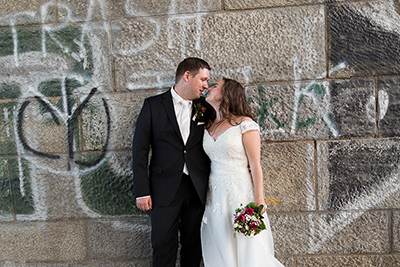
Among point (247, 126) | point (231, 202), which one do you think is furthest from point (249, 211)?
point (247, 126)

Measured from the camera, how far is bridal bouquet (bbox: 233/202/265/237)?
7.07ft

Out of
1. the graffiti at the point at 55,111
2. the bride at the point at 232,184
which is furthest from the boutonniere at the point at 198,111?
the graffiti at the point at 55,111

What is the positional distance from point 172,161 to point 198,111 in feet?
1.56

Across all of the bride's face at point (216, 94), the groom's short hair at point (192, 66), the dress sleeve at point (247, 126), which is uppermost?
the groom's short hair at point (192, 66)

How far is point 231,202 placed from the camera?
7.69 feet

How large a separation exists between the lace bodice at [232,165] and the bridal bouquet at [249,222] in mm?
160

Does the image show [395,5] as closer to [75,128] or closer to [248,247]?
[248,247]

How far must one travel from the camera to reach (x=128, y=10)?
2.87 metres

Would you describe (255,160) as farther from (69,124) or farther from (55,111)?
(55,111)

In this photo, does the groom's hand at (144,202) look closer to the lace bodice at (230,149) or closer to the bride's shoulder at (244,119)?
the lace bodice at (230,149)

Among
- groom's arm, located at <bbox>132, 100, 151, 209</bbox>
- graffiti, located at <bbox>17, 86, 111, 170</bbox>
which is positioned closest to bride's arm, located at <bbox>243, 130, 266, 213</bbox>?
groom's arm, located at <bbox>132, 100, 151, 209</bbox>

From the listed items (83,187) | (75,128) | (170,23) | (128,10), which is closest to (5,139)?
(75,128)

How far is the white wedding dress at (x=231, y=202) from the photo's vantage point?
231 cm

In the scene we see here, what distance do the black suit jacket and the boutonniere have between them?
63 millimetres
